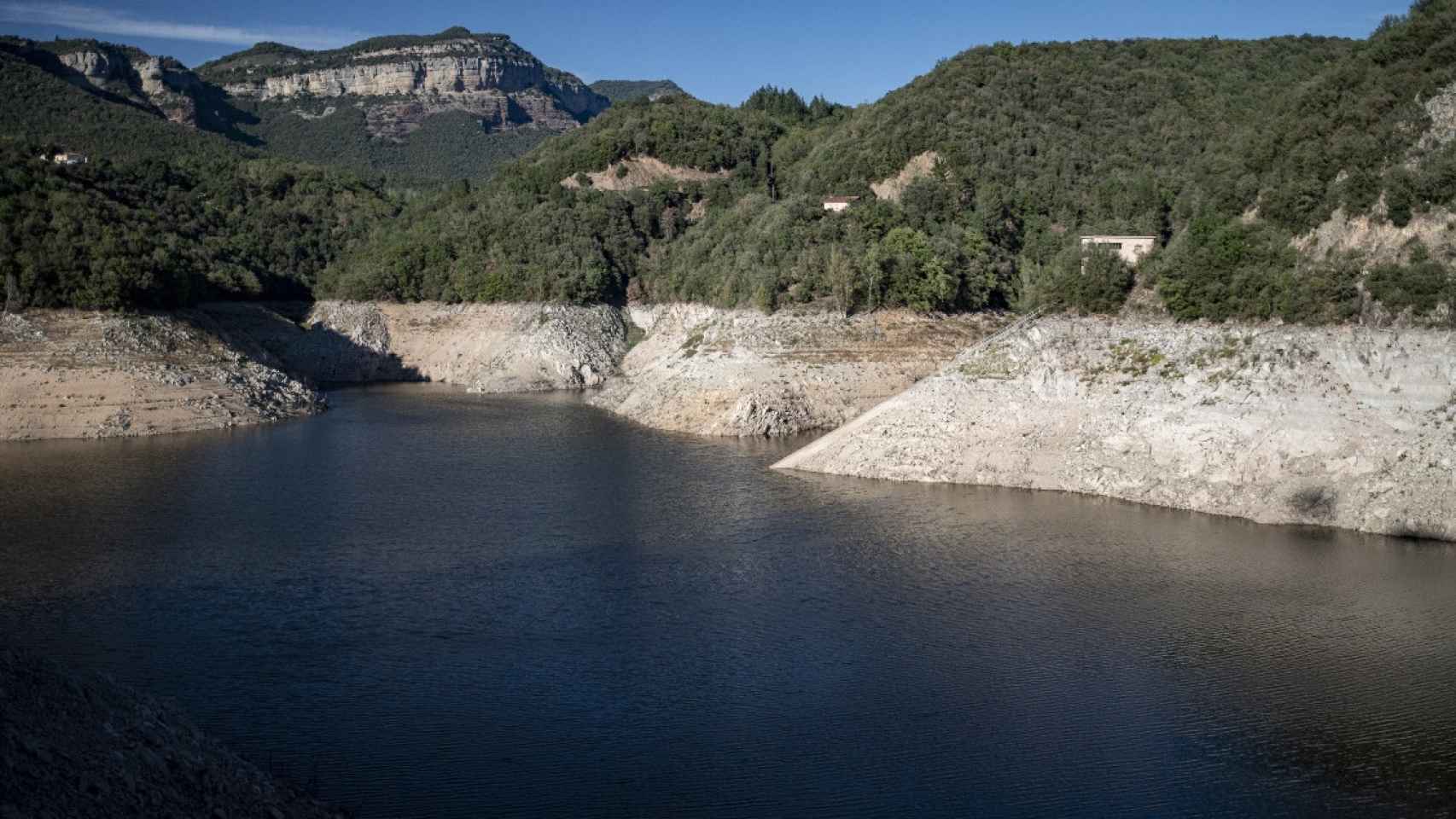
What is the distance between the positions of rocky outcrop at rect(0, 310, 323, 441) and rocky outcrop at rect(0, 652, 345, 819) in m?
39.0

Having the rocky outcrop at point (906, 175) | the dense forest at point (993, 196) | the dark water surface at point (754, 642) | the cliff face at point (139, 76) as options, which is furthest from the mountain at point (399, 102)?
the dark water surface at point (754, 642)

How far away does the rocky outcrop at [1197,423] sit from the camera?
103 ft

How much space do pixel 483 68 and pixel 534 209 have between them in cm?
9661

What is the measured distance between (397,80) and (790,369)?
135m

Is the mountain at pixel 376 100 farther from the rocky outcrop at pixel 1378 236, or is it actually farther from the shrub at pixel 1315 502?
the shrub at pixel 1315 502

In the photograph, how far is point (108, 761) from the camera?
13273mm

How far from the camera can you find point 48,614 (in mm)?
25188

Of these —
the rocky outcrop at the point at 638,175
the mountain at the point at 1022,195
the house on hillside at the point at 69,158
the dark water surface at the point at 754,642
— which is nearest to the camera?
the dark water surface at the point at 754,642

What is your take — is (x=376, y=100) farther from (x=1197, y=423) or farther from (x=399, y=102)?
(x=1197, y=423)

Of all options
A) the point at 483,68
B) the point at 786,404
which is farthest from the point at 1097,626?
the point at 483,68

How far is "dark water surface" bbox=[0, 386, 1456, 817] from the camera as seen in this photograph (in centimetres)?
1794

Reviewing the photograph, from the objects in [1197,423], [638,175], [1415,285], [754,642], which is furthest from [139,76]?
[1415,285]

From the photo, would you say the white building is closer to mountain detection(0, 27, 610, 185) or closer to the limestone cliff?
mountain detection(0, 27, 610, 185)

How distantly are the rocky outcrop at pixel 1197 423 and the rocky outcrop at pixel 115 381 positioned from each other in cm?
2776
